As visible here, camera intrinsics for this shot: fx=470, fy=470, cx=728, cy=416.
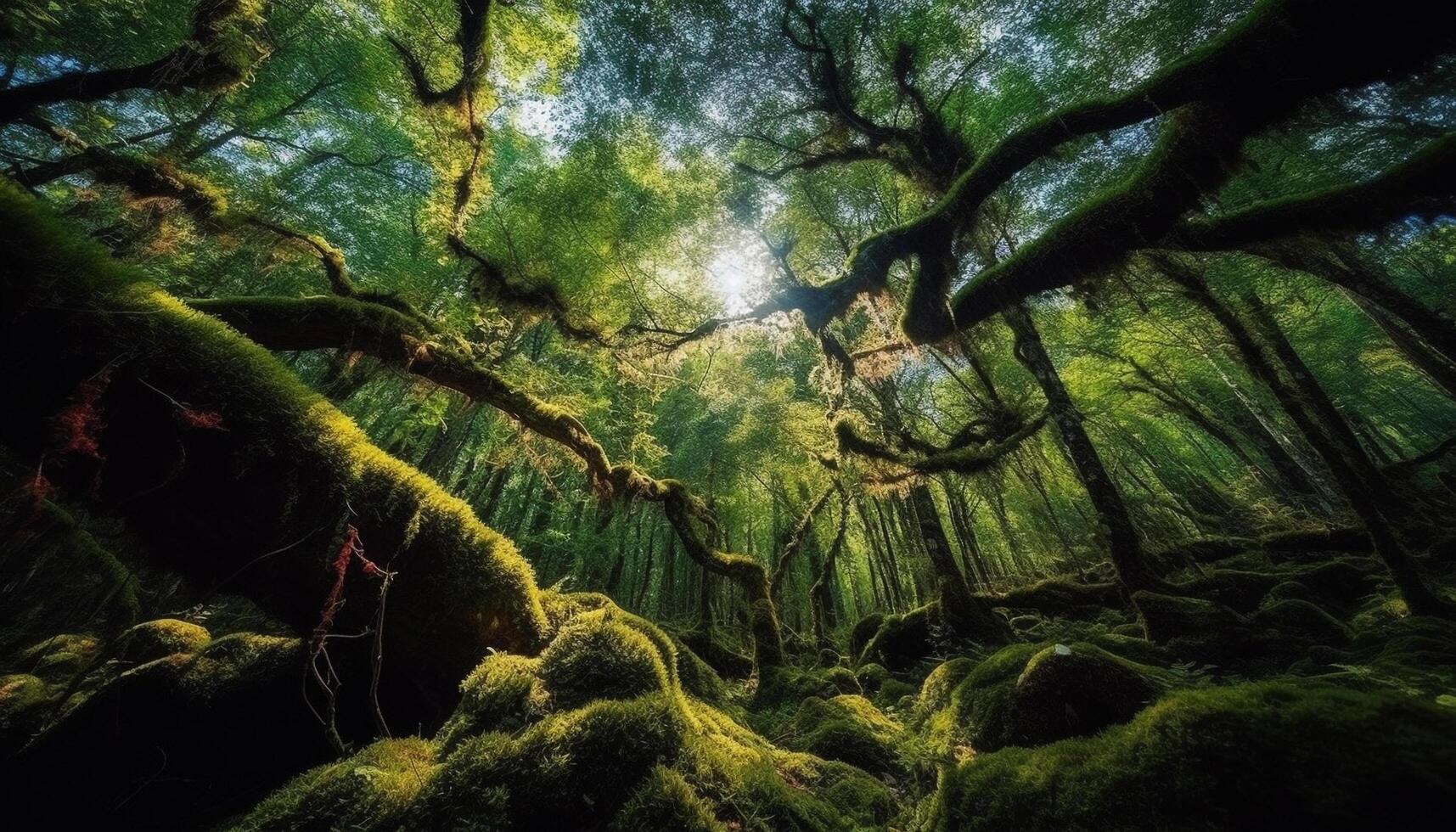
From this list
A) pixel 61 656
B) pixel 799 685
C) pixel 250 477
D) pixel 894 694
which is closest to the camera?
pixel 250 477

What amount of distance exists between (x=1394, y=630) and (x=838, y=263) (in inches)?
449

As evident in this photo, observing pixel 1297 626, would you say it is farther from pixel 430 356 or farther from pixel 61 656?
pixel 61 656

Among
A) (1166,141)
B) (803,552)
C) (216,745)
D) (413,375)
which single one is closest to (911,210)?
(1166,141)

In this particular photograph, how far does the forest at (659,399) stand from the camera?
2586mm

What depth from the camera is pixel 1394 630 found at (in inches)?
197

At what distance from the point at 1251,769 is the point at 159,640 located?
7.99 m

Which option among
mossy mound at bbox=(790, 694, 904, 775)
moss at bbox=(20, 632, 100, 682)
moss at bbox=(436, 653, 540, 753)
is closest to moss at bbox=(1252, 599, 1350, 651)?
mossy mound at bbox=(790, 694, 904, 775)

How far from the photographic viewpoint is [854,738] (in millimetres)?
5230

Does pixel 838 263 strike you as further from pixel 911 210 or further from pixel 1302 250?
pixel 1302 250

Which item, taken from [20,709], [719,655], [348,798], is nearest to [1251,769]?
[348,798]

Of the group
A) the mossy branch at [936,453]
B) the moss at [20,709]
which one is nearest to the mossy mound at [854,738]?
the mossy branch at [936,453]

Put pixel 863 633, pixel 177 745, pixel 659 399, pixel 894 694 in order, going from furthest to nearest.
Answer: pixel 863 633
pixel 659 399
pixel 894 694
pixel 177 745

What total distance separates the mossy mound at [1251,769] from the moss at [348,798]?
3050mm

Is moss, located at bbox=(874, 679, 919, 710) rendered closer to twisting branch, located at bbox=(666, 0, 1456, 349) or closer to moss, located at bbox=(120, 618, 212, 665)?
twisting branch, located at bbox=(666, 0, 1456, 349)
